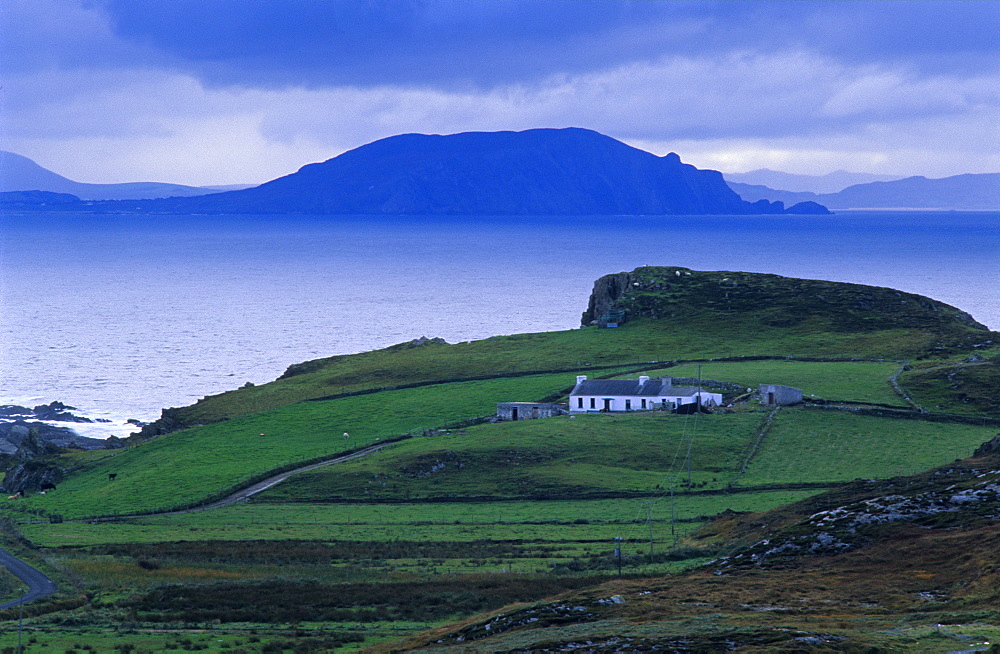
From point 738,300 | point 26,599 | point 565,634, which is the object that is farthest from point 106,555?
point 738,300

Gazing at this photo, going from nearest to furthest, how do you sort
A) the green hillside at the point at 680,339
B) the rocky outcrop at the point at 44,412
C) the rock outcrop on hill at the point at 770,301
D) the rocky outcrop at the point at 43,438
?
the rocky outcrop at the point at 43,438 < the green hillside at the point at 680,339 < the rocky outcrop at the point at 44,412 < the rock outcrop on hill at the point at 770,301

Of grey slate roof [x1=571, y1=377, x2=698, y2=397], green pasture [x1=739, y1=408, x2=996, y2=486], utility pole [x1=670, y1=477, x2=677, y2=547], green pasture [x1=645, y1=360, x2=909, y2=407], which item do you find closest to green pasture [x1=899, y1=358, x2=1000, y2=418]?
green pasture [x1=645, y1=360, x2=909, y2=407]

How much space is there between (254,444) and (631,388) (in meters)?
33.9

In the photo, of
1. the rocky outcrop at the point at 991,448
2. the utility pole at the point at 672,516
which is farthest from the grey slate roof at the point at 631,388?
the rocky outcrop at the point at 991,448

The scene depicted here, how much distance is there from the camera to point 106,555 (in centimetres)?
6450

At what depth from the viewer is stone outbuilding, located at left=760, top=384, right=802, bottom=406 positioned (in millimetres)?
99000

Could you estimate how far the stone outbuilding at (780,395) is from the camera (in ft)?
325

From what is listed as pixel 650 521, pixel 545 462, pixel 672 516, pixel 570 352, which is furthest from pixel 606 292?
pixel 650 521

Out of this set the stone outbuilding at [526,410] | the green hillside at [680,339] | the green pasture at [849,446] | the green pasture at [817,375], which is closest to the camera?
the green pasture at [849,446]

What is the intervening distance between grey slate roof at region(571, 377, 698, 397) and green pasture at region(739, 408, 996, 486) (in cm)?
1028

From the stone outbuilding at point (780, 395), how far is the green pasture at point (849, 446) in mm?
2101

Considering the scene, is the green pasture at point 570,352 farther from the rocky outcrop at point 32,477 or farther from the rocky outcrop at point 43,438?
the rocky outcrop at point 32,477

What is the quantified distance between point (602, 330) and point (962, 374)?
48.8m

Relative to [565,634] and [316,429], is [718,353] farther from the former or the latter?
[565,634]
